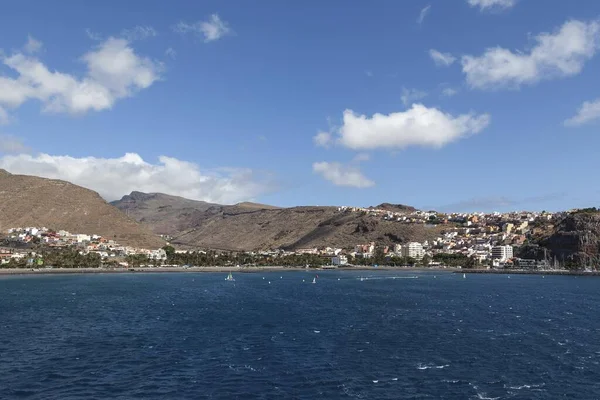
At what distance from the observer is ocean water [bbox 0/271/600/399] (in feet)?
109

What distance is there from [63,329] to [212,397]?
99.8 feet

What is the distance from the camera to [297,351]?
43.9 m

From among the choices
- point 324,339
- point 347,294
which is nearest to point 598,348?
point 324,339

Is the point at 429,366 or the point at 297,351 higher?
the point at 429,366

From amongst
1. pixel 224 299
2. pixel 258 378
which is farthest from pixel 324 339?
pixel 224 299

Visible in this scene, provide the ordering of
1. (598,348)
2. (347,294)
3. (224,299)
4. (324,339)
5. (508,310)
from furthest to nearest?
(347,294) < (224,299) < (508,310) < (324,339) < (598,348)

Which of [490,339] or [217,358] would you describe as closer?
[217,358]

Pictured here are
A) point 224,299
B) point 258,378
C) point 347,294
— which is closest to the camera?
point 258,378

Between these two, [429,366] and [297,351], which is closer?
[429,366]

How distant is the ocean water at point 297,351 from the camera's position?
3312 centimetres

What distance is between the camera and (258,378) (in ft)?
116

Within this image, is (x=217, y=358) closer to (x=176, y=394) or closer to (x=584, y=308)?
(x=176, y=394)

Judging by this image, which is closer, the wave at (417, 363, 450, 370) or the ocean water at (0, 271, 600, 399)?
the ocean water at (0, 271, 600, 399)

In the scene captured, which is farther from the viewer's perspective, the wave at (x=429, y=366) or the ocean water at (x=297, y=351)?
the wave at (x=429, y=366)
